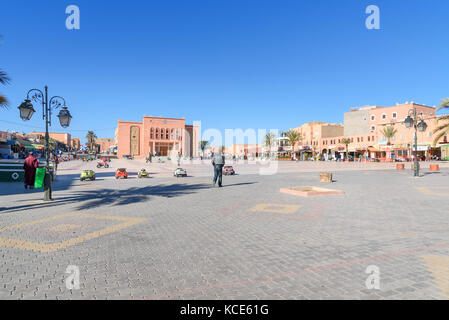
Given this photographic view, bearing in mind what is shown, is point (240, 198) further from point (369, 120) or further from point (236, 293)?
point (369, 120)

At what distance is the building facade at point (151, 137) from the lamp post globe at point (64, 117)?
72935 millimetres

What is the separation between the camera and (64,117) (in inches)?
424

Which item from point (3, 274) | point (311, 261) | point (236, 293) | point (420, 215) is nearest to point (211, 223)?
point (311, 261)

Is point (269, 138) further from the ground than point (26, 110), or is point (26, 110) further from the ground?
point (269, 138)

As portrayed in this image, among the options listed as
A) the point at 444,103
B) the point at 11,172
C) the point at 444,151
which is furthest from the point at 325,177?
the point at 444,151

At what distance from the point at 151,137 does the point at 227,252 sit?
84788 millimetres

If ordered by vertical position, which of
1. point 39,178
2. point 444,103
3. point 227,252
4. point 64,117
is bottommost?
point 227,252

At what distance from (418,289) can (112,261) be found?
4281mm

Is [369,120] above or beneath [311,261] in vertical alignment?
above

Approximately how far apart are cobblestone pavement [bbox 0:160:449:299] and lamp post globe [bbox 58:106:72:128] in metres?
3.90

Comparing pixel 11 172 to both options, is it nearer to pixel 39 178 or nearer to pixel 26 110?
pixel 39 178

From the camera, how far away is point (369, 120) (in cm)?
7056

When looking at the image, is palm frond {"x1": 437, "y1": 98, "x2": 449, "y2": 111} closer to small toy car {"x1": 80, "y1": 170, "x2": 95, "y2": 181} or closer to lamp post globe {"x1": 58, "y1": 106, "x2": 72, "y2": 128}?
lamp post globe {"x1": 58, "y1": 106, "x2": 72, "y2": 128}
